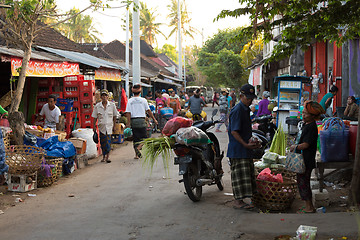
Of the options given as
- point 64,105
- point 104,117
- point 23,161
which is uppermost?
point 64,105

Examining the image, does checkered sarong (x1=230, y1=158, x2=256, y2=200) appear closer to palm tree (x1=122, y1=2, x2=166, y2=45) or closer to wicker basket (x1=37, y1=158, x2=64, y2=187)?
wicker basket (x1=37, y1=158, x2=64, y2=187)

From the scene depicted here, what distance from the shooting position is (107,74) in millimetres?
16734

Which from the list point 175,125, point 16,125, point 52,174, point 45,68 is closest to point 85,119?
point 45,68

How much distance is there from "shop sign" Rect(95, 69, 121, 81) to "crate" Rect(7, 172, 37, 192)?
25.5 feet

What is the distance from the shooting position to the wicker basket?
27.9 feet

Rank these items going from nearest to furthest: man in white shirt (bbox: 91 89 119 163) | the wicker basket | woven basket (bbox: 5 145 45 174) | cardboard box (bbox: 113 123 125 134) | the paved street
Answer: the paved street, woven basket (bbox: 5 145 45 174), the wicker basket, man in white shirt (bbox: 91 89 119 163), cardboard box (bbox: 113 123 125 134)

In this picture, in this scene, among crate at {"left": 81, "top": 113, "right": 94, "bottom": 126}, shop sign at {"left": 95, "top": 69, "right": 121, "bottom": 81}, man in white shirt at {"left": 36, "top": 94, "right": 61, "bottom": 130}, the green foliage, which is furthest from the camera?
the green foliage

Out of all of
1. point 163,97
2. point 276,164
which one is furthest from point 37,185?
point 163,97

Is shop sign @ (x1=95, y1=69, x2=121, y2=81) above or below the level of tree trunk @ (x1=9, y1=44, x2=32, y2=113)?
above

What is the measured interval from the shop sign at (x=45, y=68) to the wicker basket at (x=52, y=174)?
6.95 ft

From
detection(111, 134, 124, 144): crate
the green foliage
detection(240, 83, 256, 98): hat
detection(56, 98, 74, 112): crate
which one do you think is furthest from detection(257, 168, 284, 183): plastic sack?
the green foliage

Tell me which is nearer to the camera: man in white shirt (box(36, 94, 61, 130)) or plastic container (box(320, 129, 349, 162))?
plastic container (box(320, 129, 349, 162))

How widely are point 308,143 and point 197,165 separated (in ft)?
6.02

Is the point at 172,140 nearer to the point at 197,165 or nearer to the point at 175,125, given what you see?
the point at 175,125
